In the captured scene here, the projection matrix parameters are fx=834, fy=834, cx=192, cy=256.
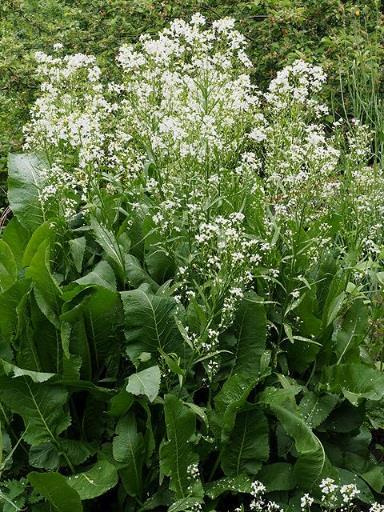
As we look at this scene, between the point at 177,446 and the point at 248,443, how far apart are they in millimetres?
351

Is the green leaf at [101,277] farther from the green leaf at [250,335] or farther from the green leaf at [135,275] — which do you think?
the green leaf at [250,335]

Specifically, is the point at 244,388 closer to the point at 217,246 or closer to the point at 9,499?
the point at 217,246

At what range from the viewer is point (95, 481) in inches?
135

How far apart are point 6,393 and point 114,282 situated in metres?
0.67

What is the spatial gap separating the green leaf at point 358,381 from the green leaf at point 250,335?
13.4 inches

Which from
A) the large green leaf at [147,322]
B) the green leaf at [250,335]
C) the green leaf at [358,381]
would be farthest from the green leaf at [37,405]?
the green leaf at [358,381]

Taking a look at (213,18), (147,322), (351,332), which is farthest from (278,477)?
(213,18)

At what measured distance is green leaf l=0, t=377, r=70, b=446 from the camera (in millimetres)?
3496

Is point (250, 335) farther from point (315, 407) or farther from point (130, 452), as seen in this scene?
point (130, 452)

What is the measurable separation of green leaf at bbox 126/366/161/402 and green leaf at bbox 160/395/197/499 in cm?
9

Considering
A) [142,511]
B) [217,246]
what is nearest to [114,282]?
[217,246]

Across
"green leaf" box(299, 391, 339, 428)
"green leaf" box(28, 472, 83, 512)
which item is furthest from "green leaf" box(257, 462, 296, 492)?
"green leaf" box(28, 472, 83, 512)

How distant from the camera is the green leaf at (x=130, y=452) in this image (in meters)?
3.44

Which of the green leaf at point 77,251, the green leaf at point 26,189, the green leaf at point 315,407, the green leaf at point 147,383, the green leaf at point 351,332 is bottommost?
the green leaf at point 315,407
